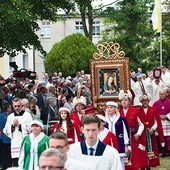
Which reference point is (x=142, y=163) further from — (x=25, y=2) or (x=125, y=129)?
(x=25, y=2)

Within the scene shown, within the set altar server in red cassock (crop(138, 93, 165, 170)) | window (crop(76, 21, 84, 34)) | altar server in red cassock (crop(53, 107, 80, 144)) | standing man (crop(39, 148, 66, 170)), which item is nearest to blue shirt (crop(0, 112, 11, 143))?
altar server in red cassock (crop(53, 107, 80, 144))

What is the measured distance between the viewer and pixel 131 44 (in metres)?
49.9

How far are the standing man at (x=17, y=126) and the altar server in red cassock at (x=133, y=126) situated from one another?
6.89 ft

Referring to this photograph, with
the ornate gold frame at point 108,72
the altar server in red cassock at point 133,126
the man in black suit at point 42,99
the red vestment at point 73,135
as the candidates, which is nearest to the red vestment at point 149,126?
the altar server in red cassock at point 133,126

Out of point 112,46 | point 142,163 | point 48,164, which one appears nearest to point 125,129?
point 142,163

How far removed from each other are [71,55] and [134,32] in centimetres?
665

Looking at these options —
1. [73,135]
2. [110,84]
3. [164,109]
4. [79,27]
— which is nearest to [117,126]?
[73,135]

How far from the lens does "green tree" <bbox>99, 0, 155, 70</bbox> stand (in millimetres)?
49625

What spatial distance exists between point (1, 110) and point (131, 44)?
34973 millimetres

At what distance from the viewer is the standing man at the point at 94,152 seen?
7750 millimetres

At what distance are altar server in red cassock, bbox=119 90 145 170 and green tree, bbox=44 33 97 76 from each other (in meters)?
30.0

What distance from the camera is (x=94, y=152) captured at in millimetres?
7820

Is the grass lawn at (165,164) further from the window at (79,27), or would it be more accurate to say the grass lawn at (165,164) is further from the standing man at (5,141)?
the window at (79,27)

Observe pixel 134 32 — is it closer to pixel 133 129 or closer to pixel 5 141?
pixel 133 129
